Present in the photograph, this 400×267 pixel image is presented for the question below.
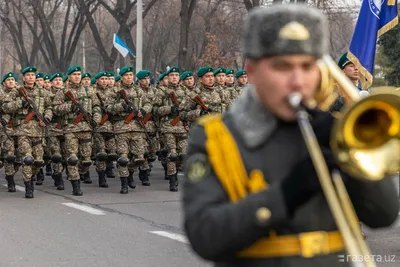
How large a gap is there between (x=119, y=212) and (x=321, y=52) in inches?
358

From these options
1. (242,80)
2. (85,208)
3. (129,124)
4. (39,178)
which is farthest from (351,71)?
(242,80)

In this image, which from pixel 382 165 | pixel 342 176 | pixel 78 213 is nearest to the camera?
pixel 382 165

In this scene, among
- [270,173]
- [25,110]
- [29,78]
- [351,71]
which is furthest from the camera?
[29,78]

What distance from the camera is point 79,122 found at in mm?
13797

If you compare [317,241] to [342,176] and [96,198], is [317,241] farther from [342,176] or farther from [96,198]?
[96,198]

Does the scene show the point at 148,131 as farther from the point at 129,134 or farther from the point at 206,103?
the point at 206,103

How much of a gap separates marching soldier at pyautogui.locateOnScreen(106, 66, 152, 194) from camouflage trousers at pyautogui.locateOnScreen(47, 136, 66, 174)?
89 cm

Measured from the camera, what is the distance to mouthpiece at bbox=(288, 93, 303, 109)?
2.20 metres

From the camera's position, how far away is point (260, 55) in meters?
2.31


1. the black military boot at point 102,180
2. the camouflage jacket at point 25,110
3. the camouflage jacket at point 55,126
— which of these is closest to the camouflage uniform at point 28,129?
the camouflage jacket at point 25,110

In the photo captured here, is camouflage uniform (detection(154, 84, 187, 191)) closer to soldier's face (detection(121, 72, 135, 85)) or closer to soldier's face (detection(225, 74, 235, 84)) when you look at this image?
soldier's face (detection(121, 72, 135, 85))

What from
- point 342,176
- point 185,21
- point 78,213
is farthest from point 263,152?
point 185,21

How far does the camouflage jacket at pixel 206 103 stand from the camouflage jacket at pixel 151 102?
0.97 meters

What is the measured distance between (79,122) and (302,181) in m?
11.8
